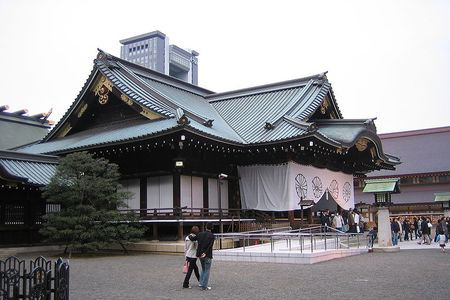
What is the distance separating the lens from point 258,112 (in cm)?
2605

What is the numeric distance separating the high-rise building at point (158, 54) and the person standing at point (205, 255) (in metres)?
98.9

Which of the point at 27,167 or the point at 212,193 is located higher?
the point at 27,167

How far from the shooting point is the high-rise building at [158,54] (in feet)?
364

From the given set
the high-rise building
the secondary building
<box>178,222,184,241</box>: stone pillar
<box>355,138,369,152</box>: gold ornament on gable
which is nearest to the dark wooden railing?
<box>178,222,184,241</box>: stone pillar

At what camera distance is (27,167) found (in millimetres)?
20719

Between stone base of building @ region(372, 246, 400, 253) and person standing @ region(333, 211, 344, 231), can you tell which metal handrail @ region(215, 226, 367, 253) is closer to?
stone base of building @ region(372, 246, 400, 253)

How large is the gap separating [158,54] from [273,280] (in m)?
104

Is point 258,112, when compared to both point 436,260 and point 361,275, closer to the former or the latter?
point 436,260

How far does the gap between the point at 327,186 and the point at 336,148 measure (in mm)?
3385

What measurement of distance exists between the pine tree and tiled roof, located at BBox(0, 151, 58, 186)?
5.06ft

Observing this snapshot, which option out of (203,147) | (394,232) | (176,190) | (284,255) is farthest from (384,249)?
(176,190)

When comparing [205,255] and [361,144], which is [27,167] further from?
[361,144]

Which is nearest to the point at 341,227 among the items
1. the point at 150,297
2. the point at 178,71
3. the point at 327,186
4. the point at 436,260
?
the point at 327,186

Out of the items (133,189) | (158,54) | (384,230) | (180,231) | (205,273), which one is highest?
(158,54)
